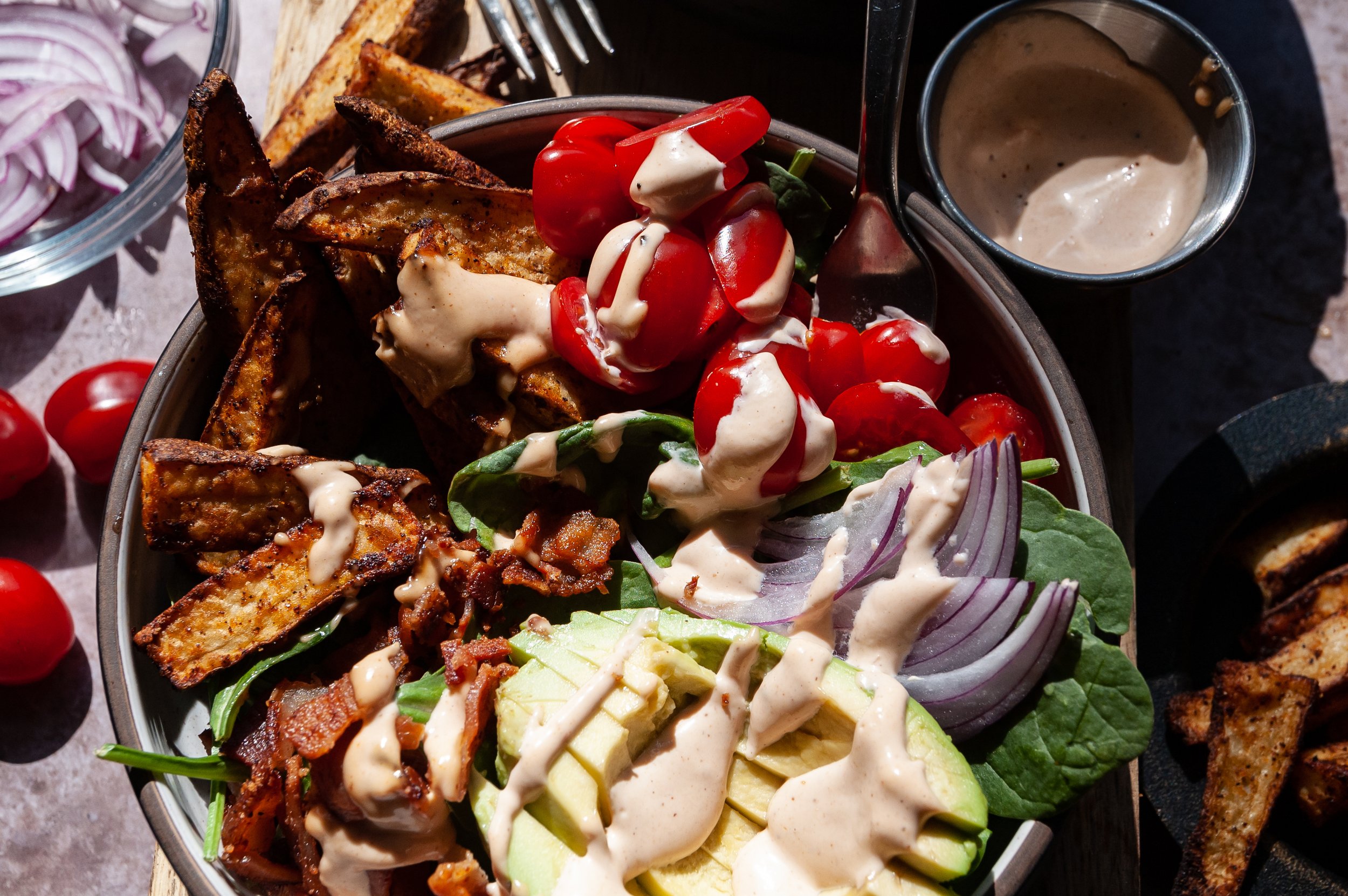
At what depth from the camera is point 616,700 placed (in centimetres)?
152

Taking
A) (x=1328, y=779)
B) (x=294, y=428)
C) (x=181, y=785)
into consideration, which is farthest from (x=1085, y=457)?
(x=181, y=785)

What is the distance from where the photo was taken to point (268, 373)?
1.69m

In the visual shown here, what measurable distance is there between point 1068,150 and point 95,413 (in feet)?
7.85

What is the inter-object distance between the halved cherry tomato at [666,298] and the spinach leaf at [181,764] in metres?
0.98

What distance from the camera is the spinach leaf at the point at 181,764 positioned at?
156 centimetres

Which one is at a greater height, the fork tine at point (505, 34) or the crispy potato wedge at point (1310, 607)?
the fork tine at point (505, 34)

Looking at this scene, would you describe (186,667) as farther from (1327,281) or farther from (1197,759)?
(1327,281)

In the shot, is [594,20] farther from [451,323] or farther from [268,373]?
[268,373]

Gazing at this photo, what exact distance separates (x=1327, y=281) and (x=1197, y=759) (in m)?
1.43

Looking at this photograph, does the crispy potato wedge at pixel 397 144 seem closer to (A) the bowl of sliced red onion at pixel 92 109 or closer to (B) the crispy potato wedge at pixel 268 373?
(B) the crispy potato wedge at pixel 268 373

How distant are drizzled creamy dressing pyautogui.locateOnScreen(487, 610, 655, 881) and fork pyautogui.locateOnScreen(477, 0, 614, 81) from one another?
4.48 ft

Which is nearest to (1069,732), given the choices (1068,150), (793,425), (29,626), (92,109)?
(793,425)

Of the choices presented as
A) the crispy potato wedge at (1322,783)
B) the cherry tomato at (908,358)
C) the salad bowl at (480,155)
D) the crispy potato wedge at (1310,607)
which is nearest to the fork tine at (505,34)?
the salad bowl at (480,155)

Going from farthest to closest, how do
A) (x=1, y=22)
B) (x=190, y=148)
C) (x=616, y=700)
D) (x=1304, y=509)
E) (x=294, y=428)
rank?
(x=1, y=22) < (x=1304, y=509) < (x=294, y=428) < (x=190, y=148) < (x=616, y=700)
